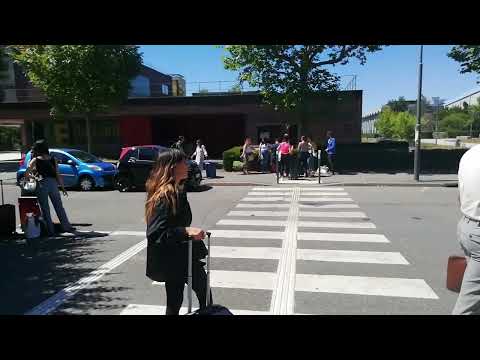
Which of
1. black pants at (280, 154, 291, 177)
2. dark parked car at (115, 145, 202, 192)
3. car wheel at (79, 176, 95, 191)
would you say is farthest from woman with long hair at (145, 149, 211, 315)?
black pants at (280, 154, 291, 177)

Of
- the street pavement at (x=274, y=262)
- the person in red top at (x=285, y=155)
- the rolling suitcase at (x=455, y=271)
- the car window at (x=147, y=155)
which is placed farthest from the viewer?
the person in red top at (x=285, y=155)

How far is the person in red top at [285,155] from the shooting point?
1686cm

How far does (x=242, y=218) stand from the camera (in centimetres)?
938

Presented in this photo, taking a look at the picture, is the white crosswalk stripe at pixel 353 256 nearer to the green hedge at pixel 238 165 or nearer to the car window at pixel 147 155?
the car window at pixel 147 155

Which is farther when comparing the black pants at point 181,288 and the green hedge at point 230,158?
the green hedge at point 230,158

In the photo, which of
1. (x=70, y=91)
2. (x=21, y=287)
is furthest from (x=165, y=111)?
(x=21, y=287)

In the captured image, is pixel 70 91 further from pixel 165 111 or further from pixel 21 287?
pixel 21 287

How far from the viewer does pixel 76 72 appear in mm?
23016

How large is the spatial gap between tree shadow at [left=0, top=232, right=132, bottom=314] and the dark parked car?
6173 millimetres

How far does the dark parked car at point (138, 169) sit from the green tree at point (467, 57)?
12706 mm

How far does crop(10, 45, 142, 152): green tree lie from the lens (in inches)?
895

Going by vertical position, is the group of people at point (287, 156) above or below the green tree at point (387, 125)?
below

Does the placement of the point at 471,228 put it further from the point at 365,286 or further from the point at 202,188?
the point at 202,188

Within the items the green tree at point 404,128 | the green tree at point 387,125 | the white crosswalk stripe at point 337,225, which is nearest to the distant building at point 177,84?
the green tree at point 404,128
